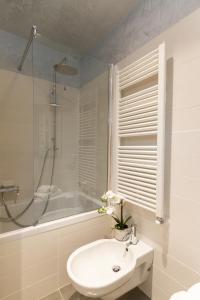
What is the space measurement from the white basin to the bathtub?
0.88ft

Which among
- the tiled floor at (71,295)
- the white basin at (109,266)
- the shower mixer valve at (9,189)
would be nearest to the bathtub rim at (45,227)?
the white basin at (109,266)

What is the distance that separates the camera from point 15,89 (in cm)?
186

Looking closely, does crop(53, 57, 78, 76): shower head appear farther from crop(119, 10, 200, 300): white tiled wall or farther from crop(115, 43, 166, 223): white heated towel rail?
crop(119, 10, 200, 300): white tiled wall

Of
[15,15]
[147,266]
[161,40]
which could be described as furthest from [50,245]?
[15,15]

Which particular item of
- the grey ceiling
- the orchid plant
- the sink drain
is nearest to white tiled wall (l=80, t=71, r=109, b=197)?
the orchid plant

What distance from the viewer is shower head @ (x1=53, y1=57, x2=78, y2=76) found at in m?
1.97

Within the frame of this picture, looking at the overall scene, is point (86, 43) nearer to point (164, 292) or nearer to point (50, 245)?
point (50, 245)

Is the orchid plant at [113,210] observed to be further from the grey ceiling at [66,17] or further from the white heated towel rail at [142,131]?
the grey ceiling at [66,17]

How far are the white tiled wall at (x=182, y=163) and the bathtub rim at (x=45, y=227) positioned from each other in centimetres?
61

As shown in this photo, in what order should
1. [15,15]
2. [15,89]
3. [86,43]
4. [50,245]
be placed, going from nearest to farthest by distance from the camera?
[50,245], [15,15], [15,89], [86,43]

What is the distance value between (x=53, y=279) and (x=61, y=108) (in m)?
1.70

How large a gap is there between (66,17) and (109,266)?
2.23 m

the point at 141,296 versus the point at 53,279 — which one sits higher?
the point at 53,279

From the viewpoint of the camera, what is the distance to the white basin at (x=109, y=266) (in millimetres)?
1053
